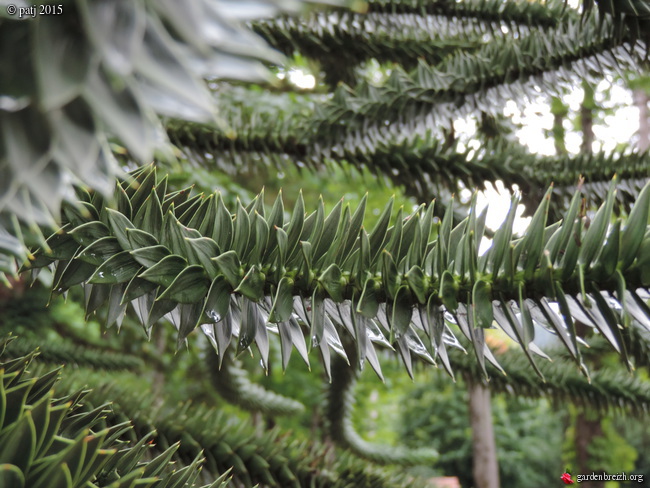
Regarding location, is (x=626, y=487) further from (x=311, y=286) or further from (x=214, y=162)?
(x=311, y=286)

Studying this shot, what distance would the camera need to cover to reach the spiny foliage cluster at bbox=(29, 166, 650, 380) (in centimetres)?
63

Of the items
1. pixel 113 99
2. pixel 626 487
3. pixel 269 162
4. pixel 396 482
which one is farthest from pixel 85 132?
pixel 626 487

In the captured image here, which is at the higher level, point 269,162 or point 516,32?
point 516,32

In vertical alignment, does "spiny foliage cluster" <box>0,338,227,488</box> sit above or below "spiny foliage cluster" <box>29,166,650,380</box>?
below

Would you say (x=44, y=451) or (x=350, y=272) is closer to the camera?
(x=44, y=451)

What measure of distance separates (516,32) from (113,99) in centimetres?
186

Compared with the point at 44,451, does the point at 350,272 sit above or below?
above

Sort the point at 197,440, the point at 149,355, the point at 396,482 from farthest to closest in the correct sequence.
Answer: the point at 149,355, the point at 396,482, the point at 197,440

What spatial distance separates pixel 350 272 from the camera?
0.73 meters

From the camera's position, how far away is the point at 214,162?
1.72 metres

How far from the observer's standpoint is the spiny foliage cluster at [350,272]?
633 millimetres

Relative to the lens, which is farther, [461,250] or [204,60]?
[461,250]

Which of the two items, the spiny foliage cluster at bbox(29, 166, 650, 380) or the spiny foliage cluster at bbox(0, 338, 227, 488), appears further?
the spiny foliage cluster at bbox(29, 166, 650, 380)

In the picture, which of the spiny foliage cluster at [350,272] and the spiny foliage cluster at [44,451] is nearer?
the spiny foliage cluster at [44,451]
